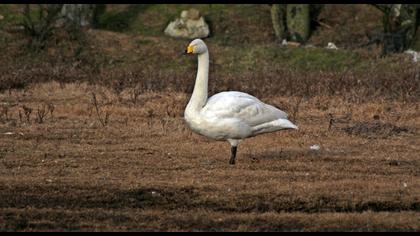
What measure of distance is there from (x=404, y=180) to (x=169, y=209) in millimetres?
2865

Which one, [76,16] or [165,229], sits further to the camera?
[76,16]

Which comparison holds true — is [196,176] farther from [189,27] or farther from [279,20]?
[189,27]

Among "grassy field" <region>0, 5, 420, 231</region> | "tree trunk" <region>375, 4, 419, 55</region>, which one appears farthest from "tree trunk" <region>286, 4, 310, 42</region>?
"grassy field" <region>0, 5, 420, 231</region>

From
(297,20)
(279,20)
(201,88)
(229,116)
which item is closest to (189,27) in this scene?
(279,20)

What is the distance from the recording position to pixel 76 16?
94.2 feet

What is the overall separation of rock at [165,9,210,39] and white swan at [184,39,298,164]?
62.0 feet

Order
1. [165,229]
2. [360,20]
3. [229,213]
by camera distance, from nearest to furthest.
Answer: [165,229], [229,213], [360,20]

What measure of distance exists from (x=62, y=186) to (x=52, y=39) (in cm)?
1744

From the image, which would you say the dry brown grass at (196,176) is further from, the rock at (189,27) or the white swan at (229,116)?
the rock at (189,27)

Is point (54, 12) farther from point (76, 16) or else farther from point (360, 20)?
point (360, 20)

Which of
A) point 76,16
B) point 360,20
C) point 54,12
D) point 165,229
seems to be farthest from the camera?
point 360,20

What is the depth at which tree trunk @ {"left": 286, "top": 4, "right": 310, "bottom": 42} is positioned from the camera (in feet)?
97.0

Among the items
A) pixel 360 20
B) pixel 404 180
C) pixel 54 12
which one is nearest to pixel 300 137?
Result: pixel 404 180
